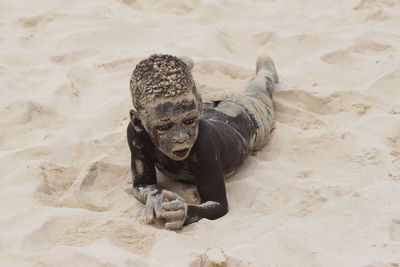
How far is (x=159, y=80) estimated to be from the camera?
2871 mm

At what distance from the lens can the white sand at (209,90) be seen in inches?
102

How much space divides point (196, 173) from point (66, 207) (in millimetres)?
677

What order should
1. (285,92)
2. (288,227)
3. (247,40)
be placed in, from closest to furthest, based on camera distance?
(288,227), (285,92), (247,40)

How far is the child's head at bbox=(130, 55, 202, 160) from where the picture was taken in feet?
9.40

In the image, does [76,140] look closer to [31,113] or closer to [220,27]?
[31,113]

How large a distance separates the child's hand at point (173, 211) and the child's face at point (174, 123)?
0.21m

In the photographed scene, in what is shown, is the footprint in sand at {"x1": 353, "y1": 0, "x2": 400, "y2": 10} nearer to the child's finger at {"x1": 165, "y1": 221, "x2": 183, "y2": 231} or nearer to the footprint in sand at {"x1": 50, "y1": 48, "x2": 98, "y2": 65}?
the footprint in sand at {"x1": 50, "y1": 48, "x2": 98, "y2": 65}

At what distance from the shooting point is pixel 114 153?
12.0 feet

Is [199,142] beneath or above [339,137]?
above

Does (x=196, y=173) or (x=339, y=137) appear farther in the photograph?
(x=339, y=137)

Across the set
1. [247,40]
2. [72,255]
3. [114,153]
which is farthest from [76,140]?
[247,40]

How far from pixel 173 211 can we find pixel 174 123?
42 cm

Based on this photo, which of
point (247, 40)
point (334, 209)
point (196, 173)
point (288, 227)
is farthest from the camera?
point (247, 40)

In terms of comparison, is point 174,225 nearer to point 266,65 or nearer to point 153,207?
point 153,207
